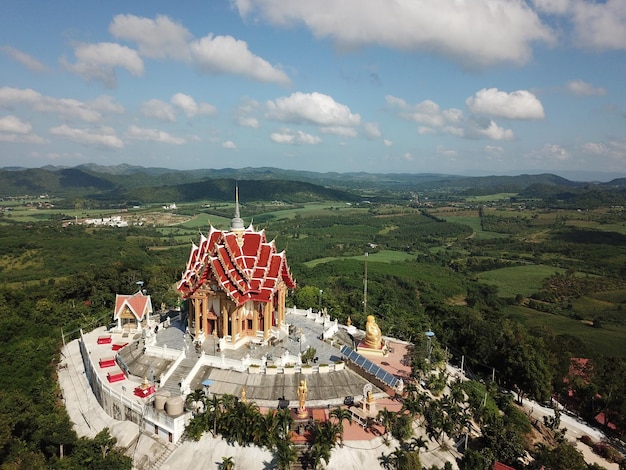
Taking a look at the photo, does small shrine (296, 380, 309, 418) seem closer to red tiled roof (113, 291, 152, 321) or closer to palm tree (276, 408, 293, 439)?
palm tree (276, 408, 293, 439)

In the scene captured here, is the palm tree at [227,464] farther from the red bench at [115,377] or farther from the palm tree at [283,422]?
the red bench at [115,377]

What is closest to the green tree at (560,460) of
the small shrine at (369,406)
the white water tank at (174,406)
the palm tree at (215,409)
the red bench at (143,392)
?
the small shrine at (369,406)

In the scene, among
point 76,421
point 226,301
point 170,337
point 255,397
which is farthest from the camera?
point 170,337

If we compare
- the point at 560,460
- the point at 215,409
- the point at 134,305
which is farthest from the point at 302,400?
the point at 134,305

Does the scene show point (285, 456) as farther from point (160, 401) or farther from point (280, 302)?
point (280, 302)

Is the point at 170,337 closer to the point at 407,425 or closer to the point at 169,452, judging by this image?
the point at 169,452

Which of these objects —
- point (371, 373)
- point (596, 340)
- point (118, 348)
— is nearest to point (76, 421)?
point (118, 348)
